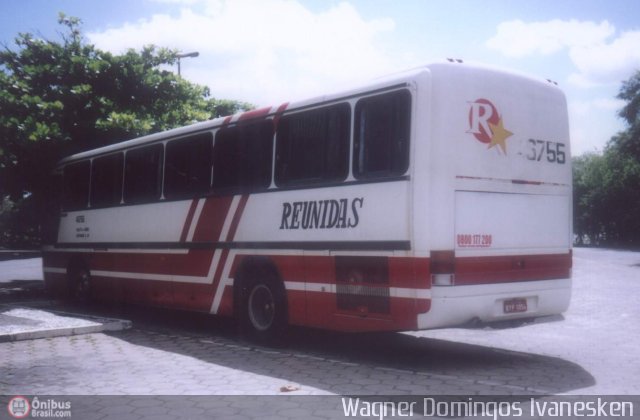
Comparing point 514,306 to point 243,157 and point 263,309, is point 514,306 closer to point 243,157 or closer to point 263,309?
point 263,309

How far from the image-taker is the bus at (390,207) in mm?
7203

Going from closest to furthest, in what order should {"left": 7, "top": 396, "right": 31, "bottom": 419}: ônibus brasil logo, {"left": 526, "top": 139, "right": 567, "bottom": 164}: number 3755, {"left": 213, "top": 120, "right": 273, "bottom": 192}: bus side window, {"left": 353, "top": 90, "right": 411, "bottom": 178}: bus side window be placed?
{"left": 7, "top": 396, "right": 31, "bottom": 419}: ônibus brasil logo → {"left": 353, "top": 90, "right": 411, "bottom": 178}: bus side window → {"left": 526, "top": 139, "right": 567, "bottom": 164}: number 3755 → {"left": 213, "top": 120, "right": 273, "bottom": 192}: bus side window

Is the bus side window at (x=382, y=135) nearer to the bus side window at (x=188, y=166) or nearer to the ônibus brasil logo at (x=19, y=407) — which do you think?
the bus side window at (x=188, y=166)

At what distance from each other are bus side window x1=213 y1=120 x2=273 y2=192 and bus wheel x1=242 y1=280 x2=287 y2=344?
4.67 ft

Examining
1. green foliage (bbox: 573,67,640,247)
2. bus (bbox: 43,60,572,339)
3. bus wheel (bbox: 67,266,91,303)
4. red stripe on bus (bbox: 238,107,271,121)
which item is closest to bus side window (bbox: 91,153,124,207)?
bus wheel (bbox: 67,266,91,303)

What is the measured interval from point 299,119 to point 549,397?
4645 mm

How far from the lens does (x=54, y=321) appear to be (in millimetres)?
10523

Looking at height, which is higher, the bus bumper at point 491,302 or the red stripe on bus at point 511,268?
the red stripe on bus at point 511,268

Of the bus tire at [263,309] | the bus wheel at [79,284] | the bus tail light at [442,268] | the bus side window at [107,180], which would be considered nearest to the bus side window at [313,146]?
the bus tire at [263,309]

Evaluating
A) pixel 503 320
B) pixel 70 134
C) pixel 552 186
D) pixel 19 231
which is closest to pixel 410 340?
pixel 503 320

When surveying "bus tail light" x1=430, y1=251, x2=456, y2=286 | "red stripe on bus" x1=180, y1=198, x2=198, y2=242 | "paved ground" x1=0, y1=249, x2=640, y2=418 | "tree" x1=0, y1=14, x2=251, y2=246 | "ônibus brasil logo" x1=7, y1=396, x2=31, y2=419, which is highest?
"tree" x1=0, y1=14, x2=251, y2=246

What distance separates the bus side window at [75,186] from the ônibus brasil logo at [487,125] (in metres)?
9.04

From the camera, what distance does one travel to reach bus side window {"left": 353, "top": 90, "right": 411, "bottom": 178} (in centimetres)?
737

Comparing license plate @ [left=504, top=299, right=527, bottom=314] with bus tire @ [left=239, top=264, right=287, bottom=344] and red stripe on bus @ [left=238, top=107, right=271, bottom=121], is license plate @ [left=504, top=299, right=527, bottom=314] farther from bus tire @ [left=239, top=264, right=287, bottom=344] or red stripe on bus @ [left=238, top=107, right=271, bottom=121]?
red stripe on bus @ [left=238, top=107, right=271, bottom=121]
